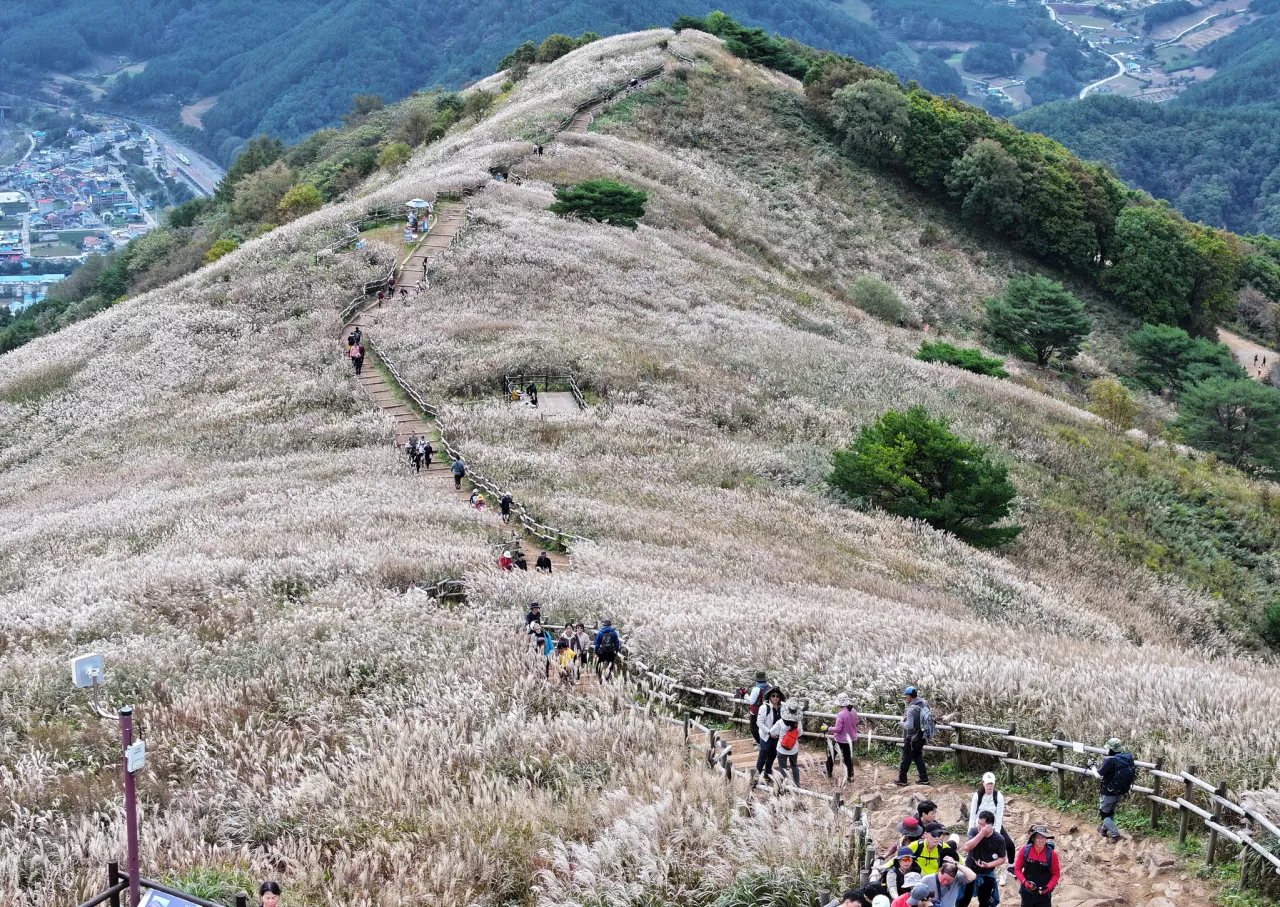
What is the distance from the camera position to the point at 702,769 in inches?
373

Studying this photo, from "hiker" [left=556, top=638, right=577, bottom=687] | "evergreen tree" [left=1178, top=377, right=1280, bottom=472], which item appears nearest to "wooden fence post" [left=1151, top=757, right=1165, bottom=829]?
"hiker" [left=556, top=638, right=577, bottom=687]

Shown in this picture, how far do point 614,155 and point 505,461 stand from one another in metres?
35.8

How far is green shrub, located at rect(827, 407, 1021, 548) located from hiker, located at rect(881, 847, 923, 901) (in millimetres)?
16960

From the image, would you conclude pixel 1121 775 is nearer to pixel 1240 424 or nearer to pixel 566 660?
pixel 566 660

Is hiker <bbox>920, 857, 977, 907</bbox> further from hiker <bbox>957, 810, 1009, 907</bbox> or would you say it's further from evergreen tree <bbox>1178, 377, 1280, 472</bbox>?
evergreen tree <bbox>1178, 377, 1280, 472</bbox>

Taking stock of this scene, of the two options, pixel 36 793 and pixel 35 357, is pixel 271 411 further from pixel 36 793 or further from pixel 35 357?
pixel 36 793

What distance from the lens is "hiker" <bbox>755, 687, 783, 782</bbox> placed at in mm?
10047

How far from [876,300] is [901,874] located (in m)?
45.6

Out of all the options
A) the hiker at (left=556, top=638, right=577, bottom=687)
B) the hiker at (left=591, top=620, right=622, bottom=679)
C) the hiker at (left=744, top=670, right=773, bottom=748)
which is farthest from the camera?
the hiker at (left=591, top=620, right=622, bottom=679)

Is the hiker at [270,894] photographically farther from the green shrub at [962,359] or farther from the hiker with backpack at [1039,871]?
the green shrub at [962,359]

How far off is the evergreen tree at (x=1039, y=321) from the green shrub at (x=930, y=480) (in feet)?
90.3

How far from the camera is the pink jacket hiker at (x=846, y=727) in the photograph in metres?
10.2

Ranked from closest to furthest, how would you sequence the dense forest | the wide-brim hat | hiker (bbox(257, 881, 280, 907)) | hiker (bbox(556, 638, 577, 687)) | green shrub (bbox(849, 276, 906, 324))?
hiker (bbox(257, 881, 280, 907)) → the wide-brim hat → hiker (bbox(556, 638, 577, 687)) → green shrub (bbox(849, 276, 906, 324)) → the dense forest

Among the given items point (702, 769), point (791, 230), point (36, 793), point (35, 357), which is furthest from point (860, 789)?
point (791, 230)
